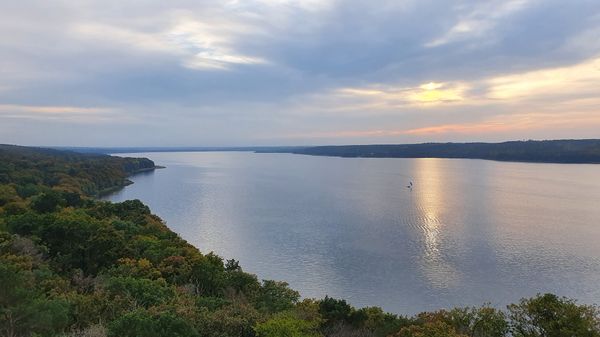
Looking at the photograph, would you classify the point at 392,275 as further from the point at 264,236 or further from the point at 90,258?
the point at 90,258

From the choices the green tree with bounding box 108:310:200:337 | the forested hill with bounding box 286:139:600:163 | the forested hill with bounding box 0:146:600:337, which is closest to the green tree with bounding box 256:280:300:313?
the forested hill with bounding box 0:146:600:337

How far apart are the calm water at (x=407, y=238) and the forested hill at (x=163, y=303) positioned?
685cm

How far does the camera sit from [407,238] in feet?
129

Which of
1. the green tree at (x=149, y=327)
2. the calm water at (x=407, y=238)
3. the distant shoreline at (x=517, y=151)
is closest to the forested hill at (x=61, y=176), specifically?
the calm water at (x=407, y=238)

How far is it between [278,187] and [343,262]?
50.4 metres

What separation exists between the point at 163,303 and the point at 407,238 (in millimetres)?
29272

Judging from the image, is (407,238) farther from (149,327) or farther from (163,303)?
(149,327)

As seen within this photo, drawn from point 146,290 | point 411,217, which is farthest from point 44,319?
point 411,217

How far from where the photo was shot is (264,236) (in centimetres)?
4050

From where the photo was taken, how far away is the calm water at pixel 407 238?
1069 inches

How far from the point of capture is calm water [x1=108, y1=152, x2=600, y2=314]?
27156 mm

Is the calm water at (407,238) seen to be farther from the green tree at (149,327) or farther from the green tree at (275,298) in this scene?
the green tree at (149,327)

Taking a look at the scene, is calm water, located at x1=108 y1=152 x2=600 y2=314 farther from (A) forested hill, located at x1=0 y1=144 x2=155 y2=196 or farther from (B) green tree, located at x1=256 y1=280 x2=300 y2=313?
(B) green tree, located at x1=256 y1=280 x2=300 y2=313

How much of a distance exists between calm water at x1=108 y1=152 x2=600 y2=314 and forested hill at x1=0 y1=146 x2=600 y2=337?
6.85 metres
